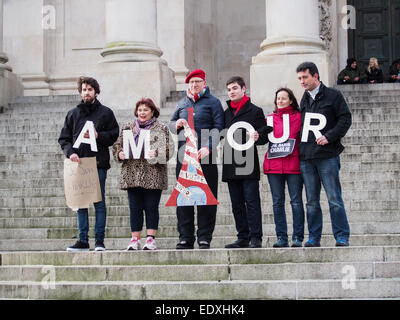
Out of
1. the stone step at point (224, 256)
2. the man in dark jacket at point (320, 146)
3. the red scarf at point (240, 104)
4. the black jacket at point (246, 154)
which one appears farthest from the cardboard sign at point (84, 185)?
the man in dark jacket at point (320, 146)

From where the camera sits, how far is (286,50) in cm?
1577

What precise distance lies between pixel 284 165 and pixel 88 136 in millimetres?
2162

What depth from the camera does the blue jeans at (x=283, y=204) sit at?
29.9 ft

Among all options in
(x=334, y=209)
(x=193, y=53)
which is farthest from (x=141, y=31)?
(x=334, y=209)

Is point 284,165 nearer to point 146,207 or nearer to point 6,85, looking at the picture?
point 146,207

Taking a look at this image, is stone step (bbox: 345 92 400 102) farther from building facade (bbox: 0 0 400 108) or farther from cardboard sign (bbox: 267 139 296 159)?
cardboard sign (bbox: 267 139 296 159)

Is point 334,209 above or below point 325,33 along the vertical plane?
below

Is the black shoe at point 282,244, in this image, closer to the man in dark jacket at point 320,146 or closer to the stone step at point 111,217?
the man in dark jacket at point 320,146

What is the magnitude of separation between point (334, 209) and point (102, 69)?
27.6 feet

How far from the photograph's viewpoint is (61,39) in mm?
21031

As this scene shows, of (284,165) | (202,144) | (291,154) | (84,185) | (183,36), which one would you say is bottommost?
(84,185)

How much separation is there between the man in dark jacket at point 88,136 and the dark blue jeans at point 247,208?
1429 millimetres

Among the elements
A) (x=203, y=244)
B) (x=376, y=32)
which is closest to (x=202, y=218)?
(x=203, y=244)
